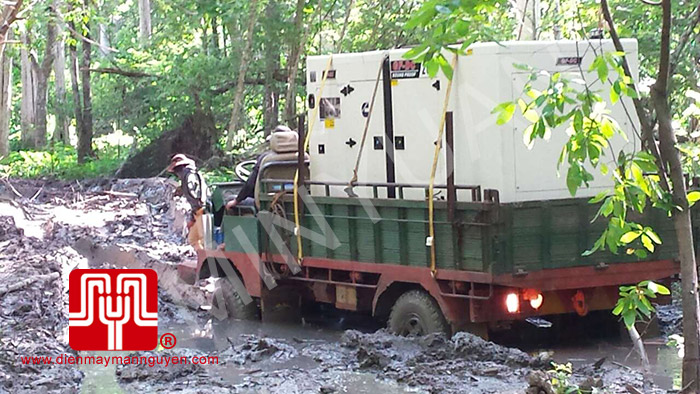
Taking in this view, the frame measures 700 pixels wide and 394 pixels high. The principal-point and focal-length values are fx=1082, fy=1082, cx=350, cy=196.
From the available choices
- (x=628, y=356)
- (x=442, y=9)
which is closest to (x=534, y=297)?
(x=628, y=356)

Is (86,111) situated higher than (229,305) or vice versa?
(86,111)

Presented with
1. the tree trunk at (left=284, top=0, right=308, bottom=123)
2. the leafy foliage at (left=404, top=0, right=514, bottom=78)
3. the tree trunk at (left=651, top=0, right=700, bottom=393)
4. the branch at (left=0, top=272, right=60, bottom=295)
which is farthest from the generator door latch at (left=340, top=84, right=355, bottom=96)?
the tree trunk at (left=284, top=0, right=308, bottom=123)

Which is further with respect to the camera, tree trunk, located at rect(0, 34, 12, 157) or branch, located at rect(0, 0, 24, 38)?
tree trunk, located at rect(0, 34, 12, 157)

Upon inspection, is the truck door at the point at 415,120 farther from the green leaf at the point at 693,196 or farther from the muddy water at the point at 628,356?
the green leaf at the point at 693,196

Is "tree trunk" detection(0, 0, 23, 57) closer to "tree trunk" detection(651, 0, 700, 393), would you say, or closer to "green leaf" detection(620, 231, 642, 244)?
"tree trunk" detection(651, 0, 700, 393)

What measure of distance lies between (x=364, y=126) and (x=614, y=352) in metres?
3.68

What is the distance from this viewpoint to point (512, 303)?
10461mm

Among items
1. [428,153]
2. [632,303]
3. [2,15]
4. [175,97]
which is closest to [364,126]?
[428,153]

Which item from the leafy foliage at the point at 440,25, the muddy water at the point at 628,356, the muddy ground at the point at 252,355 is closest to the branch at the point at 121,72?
the muddy ground at the point at 252,355

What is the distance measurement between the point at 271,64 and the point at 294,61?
1.19m

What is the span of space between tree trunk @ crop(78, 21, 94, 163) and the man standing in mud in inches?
840

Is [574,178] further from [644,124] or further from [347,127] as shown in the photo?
[347,127]

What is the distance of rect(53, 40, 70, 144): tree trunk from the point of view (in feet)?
142

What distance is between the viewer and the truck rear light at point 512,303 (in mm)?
10438
